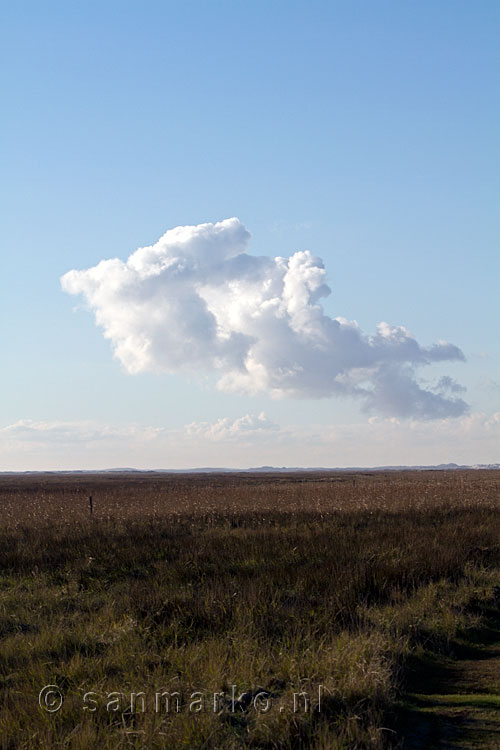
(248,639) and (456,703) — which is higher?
(248,639)

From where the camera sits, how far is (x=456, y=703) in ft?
18.8

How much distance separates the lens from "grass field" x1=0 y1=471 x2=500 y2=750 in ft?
16.6

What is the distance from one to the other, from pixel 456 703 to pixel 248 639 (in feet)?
7.31

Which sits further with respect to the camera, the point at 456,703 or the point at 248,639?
the point at 248,639

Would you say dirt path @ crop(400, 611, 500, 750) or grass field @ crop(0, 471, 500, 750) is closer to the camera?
dirt path @ crop(400, 611, 500, 750)

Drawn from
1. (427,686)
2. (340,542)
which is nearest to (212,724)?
(427,686)

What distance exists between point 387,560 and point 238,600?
3.85 meters

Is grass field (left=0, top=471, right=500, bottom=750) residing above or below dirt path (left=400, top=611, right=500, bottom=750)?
above

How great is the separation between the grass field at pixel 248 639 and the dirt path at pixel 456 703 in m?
0.03

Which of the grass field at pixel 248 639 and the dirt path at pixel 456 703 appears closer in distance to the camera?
the dirt path at pixel 456 703

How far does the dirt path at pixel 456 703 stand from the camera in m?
4.96

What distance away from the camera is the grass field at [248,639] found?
5.07 metres

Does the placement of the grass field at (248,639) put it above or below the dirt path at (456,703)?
above

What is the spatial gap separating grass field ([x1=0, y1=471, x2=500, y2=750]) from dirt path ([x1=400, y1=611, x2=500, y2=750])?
3 centimetres
